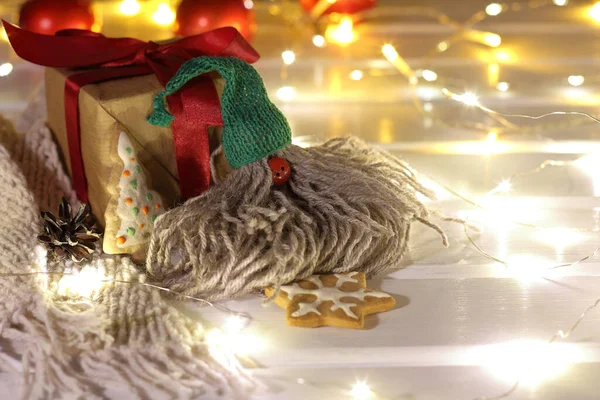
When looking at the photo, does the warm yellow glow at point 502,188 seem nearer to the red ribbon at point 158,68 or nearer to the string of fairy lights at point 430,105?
the string of fairy lights at point 430,105

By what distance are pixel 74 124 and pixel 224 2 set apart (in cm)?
51

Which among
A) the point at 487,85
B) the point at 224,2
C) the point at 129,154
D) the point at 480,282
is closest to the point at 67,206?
the point at 129,154

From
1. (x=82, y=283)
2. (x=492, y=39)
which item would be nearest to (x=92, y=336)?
(x=82, y=283)

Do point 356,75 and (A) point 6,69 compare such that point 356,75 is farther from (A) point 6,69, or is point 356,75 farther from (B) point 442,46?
(A) point 6,69

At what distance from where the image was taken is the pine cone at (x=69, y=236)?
826 mm

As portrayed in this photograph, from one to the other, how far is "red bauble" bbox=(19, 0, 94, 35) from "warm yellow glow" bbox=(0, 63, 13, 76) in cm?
12

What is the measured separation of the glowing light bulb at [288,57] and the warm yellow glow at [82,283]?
0.76 metres

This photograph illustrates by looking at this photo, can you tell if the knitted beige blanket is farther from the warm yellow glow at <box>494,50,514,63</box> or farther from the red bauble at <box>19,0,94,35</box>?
the warm yellow glow at <box>494,50,514,63</box>

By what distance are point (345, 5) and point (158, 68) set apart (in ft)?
2.38

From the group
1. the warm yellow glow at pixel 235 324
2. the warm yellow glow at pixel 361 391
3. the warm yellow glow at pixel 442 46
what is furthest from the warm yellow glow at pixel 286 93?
the warm yellow glow at pixel 361 391

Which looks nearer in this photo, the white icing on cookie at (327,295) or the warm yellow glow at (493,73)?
the white icing on cookie at (327,295)

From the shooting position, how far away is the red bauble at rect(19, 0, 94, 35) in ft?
4.29

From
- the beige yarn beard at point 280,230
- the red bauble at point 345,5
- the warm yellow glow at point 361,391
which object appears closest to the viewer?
the warm yellow glow at point 361,391

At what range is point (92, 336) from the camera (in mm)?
724
